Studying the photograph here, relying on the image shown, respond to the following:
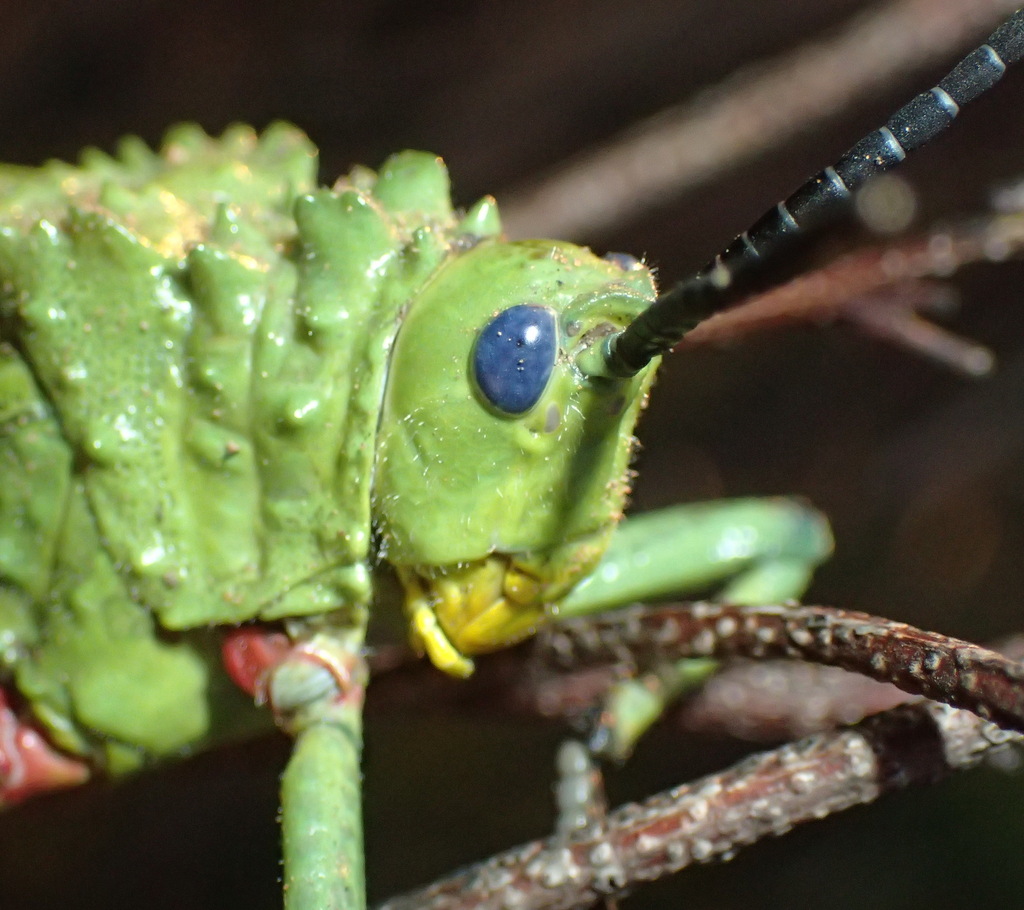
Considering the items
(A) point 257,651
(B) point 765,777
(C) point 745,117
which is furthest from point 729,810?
(C) point 745,117

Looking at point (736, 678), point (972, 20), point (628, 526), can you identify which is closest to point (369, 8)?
point (972, 20)

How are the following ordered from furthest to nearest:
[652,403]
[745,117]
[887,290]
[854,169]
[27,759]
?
[652,403], [745,117], [887,290], [27,759], [854,169]

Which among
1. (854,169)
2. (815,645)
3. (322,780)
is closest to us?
(854,169)

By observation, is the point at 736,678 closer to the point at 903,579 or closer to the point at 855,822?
the point at 855,822

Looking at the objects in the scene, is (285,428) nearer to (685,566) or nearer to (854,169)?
(854,169)

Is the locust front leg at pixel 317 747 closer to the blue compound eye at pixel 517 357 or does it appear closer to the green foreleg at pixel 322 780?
the green foreleg at pixel 322 780

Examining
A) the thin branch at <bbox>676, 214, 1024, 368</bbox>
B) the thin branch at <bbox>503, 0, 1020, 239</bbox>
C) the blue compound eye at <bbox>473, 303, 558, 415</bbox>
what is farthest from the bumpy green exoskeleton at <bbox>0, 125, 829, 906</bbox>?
the thin branch at <bbox>503, 0, 1020, 239</bbox>
